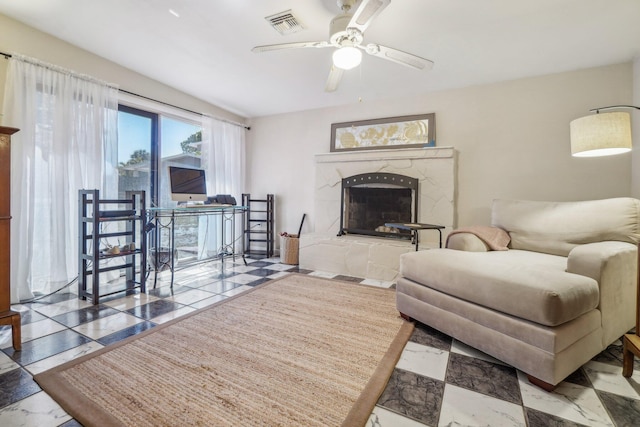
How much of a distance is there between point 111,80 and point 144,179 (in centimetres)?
109

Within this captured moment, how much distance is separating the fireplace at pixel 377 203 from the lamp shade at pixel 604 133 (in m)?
1.56

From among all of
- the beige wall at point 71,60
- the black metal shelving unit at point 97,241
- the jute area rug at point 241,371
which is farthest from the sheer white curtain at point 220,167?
the jute area rug at point 241,371

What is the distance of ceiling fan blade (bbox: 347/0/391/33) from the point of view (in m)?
1.42

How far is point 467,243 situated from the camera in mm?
2338

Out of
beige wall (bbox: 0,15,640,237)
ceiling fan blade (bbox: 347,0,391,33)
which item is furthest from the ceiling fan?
beige wall (bbox: 0,15,640,237)

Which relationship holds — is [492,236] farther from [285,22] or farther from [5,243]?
[5,243]

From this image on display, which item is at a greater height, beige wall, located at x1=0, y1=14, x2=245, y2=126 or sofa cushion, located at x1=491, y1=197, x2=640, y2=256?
beige wall, located at x1=0, y1=14, x2=245, y2=126

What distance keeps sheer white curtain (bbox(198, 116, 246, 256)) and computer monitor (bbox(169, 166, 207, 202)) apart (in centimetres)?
73

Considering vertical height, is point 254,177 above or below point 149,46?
below

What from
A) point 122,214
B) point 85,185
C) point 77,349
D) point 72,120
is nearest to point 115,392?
point 77,349

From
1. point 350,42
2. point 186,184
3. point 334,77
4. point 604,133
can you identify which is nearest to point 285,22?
point 334,77

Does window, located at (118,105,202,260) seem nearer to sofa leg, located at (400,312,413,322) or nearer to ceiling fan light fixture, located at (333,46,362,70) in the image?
ceiling fan light fixture, located at (333,46,362,70)

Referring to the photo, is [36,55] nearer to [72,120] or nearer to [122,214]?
[72,120]

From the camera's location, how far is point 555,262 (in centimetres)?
193
